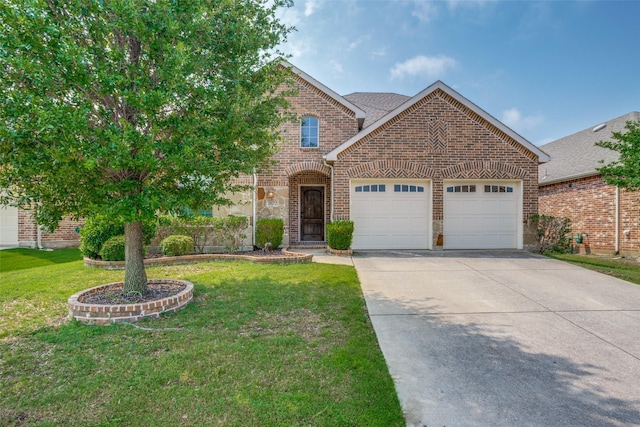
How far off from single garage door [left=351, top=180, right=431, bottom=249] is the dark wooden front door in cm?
246

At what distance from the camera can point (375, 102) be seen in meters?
15.6

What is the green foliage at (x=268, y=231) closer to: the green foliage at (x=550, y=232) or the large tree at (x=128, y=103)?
the large tree at (x=128, y=103)

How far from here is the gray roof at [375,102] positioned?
14.2 metres

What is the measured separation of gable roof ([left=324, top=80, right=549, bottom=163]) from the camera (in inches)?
415

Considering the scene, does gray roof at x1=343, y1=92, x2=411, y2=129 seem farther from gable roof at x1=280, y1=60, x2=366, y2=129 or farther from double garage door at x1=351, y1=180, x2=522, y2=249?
double garage door at x1=351, y1=180, x2=522, y2=249

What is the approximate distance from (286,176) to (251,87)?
22.5 feet

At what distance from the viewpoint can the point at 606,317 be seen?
460 centimetres

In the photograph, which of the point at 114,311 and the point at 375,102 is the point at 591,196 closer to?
the point at 375,102

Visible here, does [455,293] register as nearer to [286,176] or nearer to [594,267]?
[594,267]

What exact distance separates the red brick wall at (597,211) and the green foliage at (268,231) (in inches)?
493

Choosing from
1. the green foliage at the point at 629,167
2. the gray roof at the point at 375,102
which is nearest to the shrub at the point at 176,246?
the gray roof at the point at 375,102

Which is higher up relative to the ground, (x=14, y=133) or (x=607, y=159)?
(x=607, y=159)

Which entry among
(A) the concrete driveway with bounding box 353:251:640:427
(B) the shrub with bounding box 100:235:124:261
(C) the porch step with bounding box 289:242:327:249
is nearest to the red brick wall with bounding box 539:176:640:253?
(A) the concrete driveway with bounding box 353:251:640:427

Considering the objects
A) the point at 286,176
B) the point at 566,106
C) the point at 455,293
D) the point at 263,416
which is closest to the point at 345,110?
the point at 286,176
